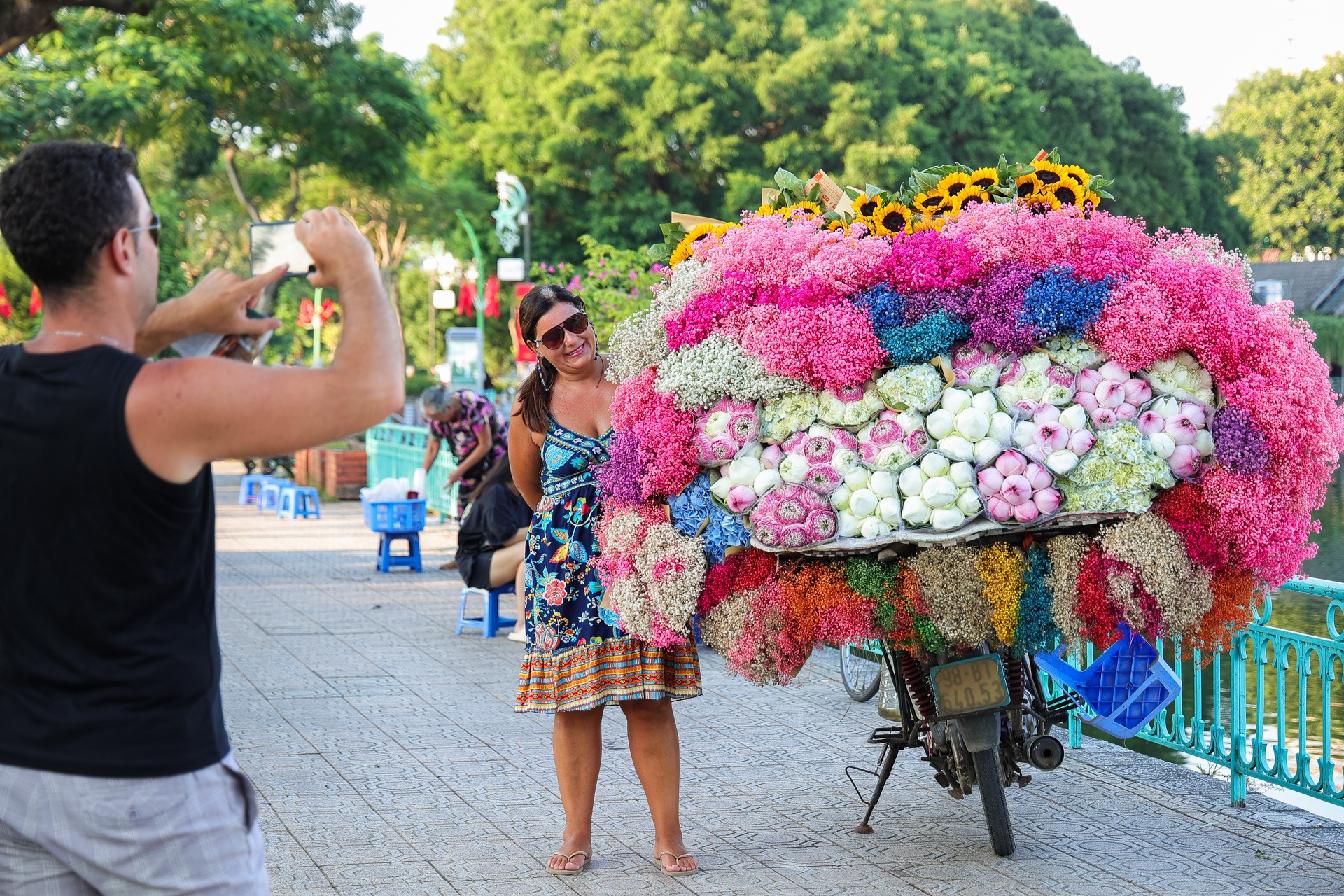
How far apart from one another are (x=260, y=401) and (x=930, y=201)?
9.33 ft

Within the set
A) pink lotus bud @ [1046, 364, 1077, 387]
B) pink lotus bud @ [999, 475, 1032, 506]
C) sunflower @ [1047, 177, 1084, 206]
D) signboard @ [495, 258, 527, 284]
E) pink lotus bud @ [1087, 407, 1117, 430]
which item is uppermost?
signboard @ [495, 258, 527, 284]

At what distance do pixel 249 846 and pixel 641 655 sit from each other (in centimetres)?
229

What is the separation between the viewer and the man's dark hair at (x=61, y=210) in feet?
7.09

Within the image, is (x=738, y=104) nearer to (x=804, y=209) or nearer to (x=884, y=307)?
(x=804, y=209)

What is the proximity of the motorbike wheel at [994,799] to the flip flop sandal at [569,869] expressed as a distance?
4.45 ft

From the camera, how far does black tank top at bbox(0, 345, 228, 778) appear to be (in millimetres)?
2125

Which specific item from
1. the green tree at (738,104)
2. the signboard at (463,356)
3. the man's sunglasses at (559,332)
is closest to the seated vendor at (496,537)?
the man's sunglasses at (559,332)

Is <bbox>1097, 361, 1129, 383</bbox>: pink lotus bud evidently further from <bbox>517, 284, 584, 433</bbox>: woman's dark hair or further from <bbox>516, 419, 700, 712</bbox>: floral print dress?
<bbox>517, 284, 584, 433</bbox>: woman's dark hair

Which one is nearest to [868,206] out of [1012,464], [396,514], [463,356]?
[1012,464]

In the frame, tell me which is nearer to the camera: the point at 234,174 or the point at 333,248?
A: the point at 333,248

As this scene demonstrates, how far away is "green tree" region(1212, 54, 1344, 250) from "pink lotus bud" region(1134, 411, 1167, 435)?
53.6 metres

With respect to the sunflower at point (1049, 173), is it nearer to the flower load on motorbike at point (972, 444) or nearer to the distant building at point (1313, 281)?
the flower load on motorbike at point (972, 444)

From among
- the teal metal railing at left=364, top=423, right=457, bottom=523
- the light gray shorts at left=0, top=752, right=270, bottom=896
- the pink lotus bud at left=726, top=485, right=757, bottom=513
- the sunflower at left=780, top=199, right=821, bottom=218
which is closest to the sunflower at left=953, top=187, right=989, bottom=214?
the sunflower at left=780, top=199, right=821, bottom=218

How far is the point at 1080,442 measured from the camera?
153 inches
